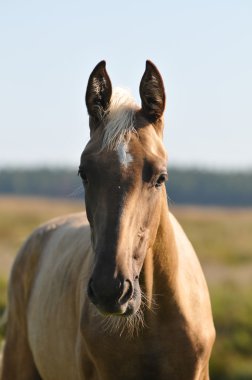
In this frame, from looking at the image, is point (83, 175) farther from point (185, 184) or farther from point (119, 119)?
point (185, 184)

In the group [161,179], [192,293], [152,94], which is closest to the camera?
[161,179]

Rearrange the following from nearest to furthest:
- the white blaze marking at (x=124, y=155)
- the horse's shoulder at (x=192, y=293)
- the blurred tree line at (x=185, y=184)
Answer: the white blaze marking at (x=124, y=155) → the horse's shoulder at (x=192, y=293) → the blurred tree line at (x=185, y=184)

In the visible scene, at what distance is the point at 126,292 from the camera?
513 cm

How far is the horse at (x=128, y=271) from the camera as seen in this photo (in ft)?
17.3

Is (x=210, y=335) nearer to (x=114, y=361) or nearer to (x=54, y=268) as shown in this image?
(x=114, y=361)

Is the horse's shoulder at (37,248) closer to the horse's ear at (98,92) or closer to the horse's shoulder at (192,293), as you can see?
the horse's shoulder at (192,293)

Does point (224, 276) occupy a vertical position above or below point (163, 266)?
below

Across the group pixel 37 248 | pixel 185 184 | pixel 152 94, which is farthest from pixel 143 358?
pixel 185 184

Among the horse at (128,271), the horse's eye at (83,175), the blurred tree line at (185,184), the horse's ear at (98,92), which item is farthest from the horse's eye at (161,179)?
the blurred tree line at (185,184)

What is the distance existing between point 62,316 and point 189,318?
1.37 m

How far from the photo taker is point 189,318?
6090 mm

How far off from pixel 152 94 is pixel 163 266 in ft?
3.30

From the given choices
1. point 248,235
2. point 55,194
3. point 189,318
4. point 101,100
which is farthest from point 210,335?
point 55,194

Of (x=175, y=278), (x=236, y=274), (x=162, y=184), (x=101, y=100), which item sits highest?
(x=101, y=100)
